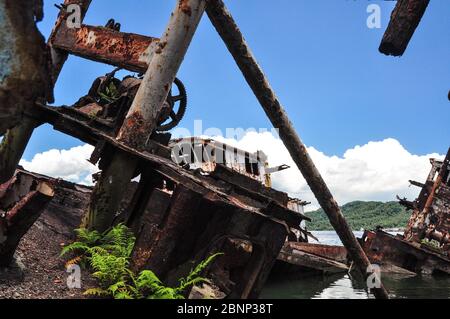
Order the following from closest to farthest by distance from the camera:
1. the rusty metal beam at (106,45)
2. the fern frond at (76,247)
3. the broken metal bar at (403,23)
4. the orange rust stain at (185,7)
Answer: the broken metal bar at (403,23), the fern frond at (76,247), the orange rust stain at (185,7), the rusty metal beam at (106,45)

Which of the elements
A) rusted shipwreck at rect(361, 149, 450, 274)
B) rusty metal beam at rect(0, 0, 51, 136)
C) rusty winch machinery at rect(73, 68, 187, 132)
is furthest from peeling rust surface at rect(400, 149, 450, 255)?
rusty metal beam at rect(0, 0, 51, 136)

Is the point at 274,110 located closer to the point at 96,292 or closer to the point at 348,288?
the point at 96,292

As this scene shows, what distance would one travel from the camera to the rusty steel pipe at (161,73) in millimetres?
4641

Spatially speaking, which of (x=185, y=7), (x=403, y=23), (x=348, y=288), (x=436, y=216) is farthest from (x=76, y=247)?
(x=436, y=216)

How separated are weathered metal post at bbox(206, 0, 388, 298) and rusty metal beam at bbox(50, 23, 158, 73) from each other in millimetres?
1419

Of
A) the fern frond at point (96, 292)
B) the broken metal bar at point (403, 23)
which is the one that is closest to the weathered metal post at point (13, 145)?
the fern frond at point (96, 292)

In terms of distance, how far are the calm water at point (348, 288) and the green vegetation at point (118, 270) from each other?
854cm

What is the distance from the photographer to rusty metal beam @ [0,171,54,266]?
129 inches

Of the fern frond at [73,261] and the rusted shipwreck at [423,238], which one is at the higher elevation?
the rusted shipwreck at [423,238]

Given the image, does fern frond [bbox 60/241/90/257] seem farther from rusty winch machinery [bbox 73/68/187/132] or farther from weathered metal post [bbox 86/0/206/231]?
rusty winch machinery [bbox 73/68/187/132]

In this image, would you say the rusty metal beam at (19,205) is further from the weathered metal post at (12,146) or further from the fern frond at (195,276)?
the weathered metal post at (12,146)

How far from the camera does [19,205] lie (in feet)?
10.7

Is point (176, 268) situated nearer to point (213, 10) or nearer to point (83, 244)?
point (83, 244)
